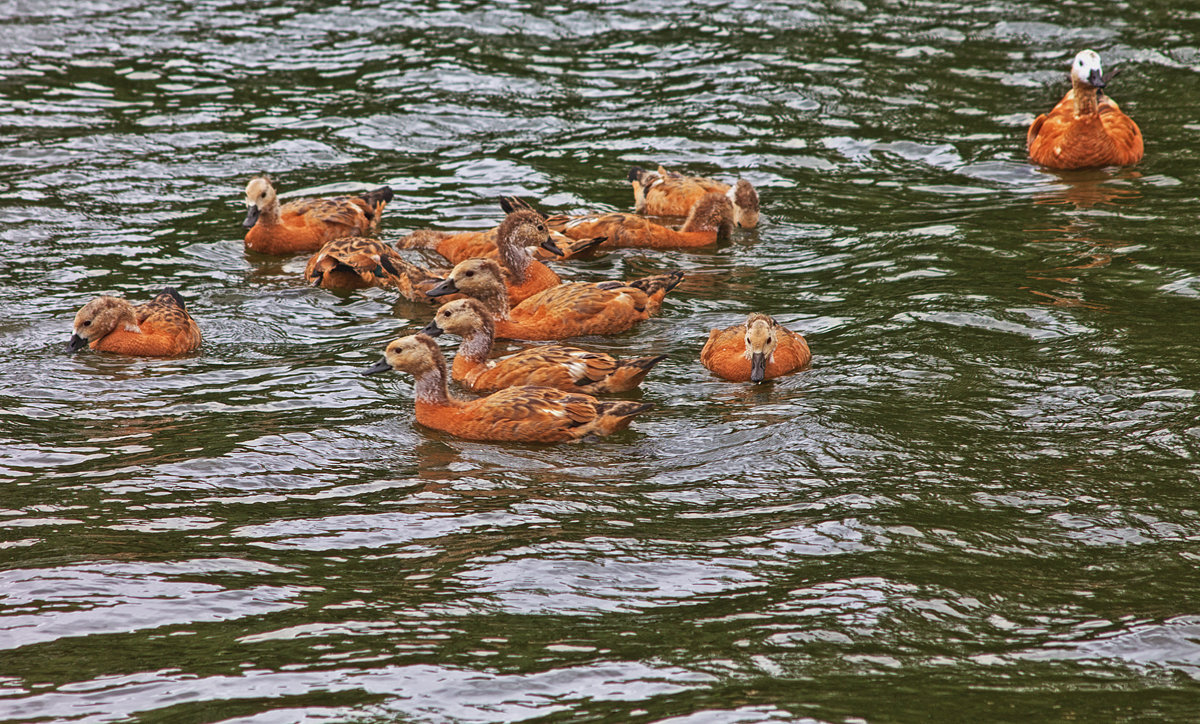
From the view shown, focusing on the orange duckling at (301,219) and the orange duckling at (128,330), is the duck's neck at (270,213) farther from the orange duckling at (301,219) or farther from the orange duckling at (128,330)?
the orange duckling at (128,330)

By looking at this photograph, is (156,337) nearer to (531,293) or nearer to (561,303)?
(561,303)

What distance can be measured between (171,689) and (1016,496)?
4984mm

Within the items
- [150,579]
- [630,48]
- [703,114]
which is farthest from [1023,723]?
[630,48]

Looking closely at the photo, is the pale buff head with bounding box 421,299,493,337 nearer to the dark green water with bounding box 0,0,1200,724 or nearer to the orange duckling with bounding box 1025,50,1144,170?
the dark green water with bounding box 0,0,1200,724

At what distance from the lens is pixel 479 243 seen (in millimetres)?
13797

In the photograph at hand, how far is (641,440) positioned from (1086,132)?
9.29 meters

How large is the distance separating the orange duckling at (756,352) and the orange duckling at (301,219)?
5586mm

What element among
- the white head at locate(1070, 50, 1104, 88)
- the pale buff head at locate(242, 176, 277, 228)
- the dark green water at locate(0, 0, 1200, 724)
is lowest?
the dark green water at locate(0, 0, 1200, 724)

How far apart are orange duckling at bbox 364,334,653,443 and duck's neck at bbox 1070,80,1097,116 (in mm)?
9106

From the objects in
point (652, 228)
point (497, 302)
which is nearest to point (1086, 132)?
point (652, 228)

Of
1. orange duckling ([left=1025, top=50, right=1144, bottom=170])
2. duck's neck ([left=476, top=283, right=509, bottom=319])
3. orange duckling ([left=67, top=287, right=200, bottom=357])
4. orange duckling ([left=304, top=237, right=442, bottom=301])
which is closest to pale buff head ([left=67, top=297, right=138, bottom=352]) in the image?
orange duckling ([left=67, top=287, right=200, bottom=357])

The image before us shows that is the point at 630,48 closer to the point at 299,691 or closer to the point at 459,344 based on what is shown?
the point at 459,344

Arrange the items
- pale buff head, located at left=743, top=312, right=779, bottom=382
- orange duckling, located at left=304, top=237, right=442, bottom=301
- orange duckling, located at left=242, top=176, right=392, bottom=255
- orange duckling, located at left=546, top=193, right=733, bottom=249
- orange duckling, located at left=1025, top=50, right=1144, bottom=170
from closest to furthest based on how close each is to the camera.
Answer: pale buff head, located at left=743, top=312, right=779, bottom=382
orange duckling, located at left=304, top=237, right=442, bottom=301
orange duckling, located at left=242, top=176, right=392, bottom=255
orange duckling, located at left=546, top=193, right=733, bottom=249
orange duckling, located at left=1025, top=50, right=1144, bottom=170

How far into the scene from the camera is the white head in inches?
620
